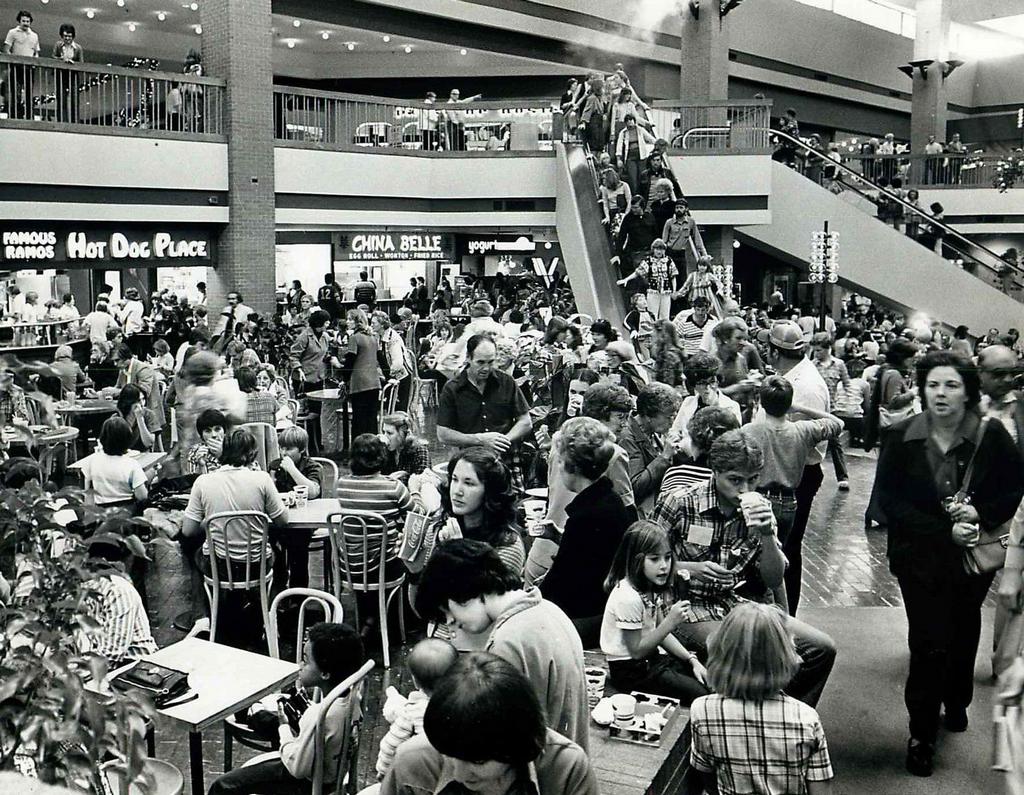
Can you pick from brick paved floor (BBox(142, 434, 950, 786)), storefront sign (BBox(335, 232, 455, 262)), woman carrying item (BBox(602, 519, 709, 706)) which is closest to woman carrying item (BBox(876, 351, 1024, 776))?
woman carrying item (BBox(602, 519, 709, 706))

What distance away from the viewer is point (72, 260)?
15.5 metres

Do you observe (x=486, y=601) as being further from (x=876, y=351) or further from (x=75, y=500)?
(x=876, y=351)

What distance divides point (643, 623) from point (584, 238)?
42.2 ft

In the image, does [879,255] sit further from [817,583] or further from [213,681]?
[213,681]

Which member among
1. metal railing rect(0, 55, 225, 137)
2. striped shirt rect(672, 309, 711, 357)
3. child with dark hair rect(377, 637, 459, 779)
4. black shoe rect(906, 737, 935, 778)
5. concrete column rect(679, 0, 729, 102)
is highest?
concrete column rect(679, 0, 729, 102)

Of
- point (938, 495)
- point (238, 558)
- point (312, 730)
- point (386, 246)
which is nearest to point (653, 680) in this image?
point (312, 730)

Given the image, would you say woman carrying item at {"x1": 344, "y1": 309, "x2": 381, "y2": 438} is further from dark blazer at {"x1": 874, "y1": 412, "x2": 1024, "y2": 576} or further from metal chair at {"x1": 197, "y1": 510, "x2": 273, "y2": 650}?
dark blazer at {"x1": 874, "y1": 412, "x2": 1024, "y2": 576}

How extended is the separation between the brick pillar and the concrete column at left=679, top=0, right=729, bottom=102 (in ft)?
35.0

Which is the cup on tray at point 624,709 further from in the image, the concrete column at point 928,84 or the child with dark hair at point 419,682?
the concrete column at point 928,84

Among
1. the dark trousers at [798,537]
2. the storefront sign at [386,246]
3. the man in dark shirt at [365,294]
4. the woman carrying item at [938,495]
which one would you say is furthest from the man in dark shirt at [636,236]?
the woman carrying item at [938,495]

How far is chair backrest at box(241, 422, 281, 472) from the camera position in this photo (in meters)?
8.28

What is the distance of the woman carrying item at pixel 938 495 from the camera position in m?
4.58

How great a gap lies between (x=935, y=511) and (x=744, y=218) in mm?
16532

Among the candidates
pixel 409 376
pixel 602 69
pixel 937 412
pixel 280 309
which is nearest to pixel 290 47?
pixel 602 69
